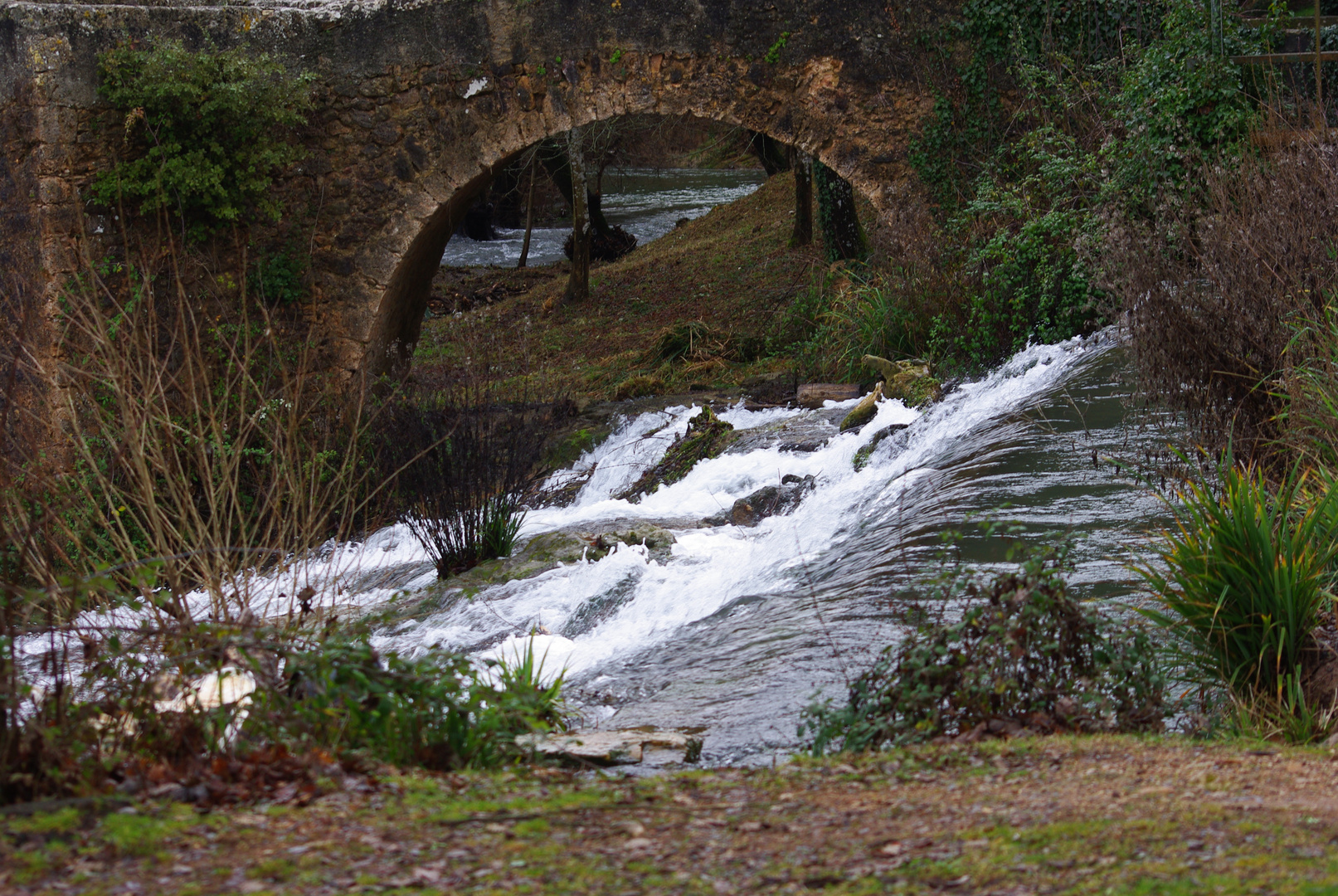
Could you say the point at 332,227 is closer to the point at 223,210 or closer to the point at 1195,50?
the point at 223,210

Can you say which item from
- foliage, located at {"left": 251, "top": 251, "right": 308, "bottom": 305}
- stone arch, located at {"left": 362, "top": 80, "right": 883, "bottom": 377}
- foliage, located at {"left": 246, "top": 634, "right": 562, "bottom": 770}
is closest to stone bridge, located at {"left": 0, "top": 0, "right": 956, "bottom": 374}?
stone arch, located at {"left": 362, "top": 80, "right": 883, "bottom": 377}

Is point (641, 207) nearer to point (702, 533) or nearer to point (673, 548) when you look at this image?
point (702, 533)

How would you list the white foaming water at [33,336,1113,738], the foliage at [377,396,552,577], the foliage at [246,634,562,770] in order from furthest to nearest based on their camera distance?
the foliage at [377,396,552,577], the white foaming water at [33,336,1113,738], the foliage at [246,634,562,770]

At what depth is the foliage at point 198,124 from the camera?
9000 millimetres

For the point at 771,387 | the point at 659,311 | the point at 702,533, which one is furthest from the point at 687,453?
the point at 659,311

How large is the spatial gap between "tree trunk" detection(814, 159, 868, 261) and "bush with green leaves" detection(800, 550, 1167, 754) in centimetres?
985

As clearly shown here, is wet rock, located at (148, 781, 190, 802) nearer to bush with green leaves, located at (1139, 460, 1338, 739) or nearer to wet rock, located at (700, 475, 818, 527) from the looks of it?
bush with green leaves, located at (1139, 460, 1338, 739)

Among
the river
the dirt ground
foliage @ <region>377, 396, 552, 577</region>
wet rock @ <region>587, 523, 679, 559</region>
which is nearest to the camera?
the dirt ground

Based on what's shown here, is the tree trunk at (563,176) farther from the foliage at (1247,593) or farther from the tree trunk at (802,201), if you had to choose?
the foliage at (1247,593)

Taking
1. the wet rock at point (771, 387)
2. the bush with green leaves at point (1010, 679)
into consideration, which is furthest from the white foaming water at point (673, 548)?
the bush with green leaves at point (1010, 679)

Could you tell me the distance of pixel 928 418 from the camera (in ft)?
26.2

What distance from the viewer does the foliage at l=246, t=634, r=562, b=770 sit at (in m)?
3.00

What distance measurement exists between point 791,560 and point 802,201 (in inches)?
439

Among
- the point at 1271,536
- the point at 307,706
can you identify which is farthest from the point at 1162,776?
the point at 307,706
